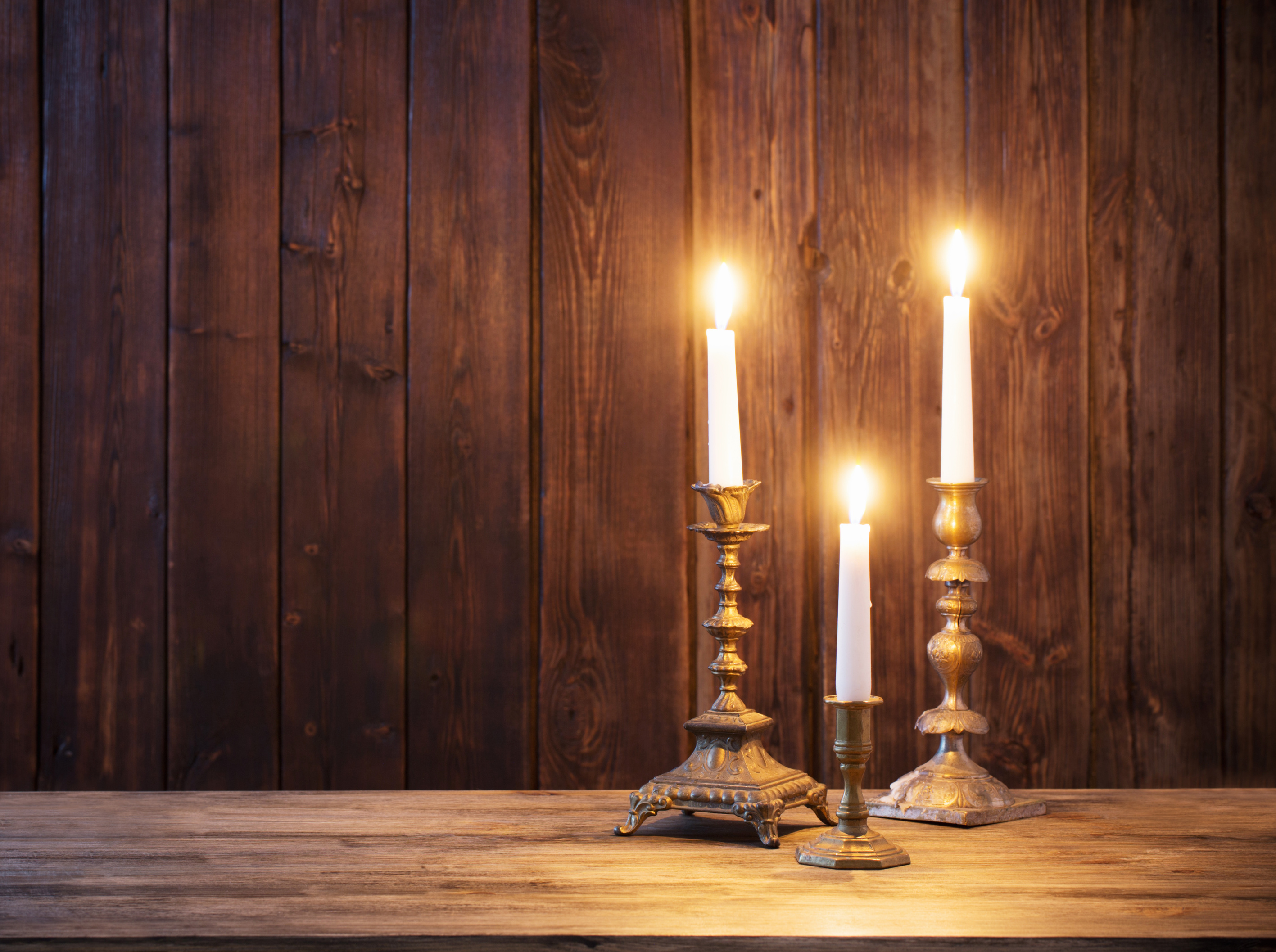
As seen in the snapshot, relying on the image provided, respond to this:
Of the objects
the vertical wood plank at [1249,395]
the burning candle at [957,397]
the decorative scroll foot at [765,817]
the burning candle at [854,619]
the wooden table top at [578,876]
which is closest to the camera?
the wooden table top at [578,876]

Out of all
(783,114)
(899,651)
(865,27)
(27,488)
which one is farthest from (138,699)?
(865,27)

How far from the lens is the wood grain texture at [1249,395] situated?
1.53 metres

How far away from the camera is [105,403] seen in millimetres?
1542

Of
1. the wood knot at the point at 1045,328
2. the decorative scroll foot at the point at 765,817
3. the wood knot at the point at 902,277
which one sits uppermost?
the wood knot at the point at 902,277

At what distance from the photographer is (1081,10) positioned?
1.54 m

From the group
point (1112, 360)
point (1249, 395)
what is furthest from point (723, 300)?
point (1249, 395)

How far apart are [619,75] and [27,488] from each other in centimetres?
95

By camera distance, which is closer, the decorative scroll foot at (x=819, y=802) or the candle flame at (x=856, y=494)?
the candle flame at (x=856, y=494)

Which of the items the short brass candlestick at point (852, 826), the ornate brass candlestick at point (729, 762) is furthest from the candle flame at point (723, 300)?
the short brass candlestick at point (852, 826)

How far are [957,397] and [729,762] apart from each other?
430 mm

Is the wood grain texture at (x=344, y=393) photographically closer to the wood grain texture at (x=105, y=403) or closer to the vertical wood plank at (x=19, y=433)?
the wood grain texture at (x=105, y=403)

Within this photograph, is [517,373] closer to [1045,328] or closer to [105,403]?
[105,403]

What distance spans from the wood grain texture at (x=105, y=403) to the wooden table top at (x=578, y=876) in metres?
0.26

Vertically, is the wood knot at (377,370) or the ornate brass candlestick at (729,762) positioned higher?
the wood knot at (377,370)
